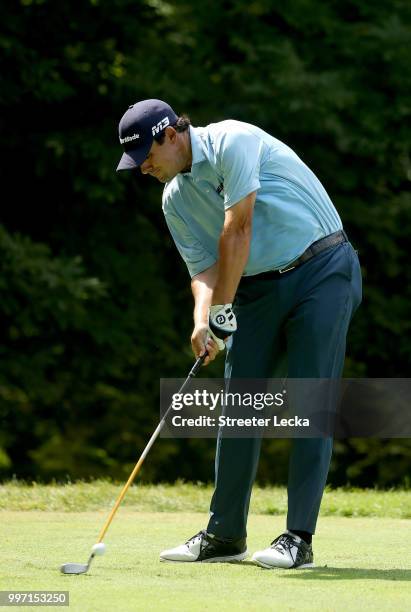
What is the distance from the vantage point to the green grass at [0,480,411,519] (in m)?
6.48

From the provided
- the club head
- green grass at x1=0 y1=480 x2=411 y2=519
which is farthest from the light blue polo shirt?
green grass at x1=0 y1=480 x2=411 y2=519

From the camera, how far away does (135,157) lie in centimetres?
446

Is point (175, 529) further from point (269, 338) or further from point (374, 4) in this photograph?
point (374, 4)

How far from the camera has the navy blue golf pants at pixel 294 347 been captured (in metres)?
4.50

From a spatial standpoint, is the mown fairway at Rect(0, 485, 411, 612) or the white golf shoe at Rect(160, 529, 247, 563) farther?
the white golf shoe at Rect(160, 529, 247, 563)

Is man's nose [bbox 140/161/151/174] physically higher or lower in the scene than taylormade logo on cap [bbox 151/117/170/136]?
lower

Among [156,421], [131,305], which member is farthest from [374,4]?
[156,421]

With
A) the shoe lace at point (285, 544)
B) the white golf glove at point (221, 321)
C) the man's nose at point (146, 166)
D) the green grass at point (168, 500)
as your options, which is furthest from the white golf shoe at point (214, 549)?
the green grass at point (168, 500)

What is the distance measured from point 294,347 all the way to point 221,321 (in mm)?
315

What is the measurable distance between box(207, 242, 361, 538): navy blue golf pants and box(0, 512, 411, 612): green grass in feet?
0.89

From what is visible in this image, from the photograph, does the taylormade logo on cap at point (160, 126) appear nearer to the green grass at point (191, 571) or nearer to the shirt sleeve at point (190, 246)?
the shirt sleeve at point (190, 246)

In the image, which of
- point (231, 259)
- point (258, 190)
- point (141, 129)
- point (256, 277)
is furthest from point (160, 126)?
point (256, 277)

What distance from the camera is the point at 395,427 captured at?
39.7 ft

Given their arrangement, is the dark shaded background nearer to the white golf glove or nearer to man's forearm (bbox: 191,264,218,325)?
man's forearm (bbox: 191,264,218,325)
